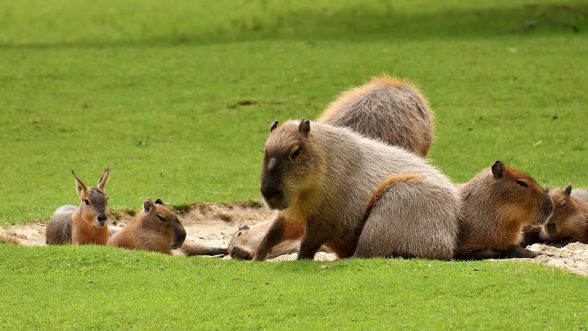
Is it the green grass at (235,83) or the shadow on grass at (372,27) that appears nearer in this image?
the green grass at (235,83)

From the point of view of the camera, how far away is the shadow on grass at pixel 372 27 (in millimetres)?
21625

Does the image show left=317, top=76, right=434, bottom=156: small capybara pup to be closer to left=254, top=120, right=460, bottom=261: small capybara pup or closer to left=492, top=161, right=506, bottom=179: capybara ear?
left=254, top=120, right=460, bottom=261: small capybara pup

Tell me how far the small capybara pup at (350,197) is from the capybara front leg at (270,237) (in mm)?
19

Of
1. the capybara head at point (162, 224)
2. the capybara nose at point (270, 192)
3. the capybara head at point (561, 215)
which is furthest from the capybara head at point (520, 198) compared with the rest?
the capybara head at point (162, 224)

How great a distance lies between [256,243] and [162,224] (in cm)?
86

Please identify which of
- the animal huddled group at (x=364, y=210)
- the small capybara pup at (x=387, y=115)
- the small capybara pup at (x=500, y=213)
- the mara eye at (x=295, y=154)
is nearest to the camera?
the mara eye at (x=295, y=154)

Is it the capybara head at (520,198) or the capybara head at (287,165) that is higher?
the capybara head at (287,165)

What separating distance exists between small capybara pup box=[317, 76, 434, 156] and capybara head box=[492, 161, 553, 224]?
5.68 feet

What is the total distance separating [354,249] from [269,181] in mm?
1032

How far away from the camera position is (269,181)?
866cm

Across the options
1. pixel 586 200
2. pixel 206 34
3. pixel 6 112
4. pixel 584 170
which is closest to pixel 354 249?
pixel 586 200

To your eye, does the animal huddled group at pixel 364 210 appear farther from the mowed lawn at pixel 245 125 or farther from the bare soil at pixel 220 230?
the mowed lawn at pixel 245 125

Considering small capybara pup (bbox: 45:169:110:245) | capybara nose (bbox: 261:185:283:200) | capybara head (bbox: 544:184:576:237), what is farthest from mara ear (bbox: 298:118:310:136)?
capybara head (bbox: 544:184:576:237)

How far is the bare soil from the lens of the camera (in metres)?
9.45
